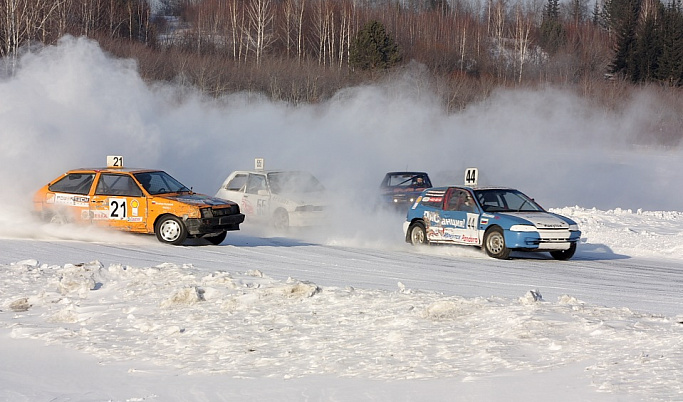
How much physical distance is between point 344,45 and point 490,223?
55613 mm

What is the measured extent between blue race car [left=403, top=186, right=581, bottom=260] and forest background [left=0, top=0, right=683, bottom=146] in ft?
105

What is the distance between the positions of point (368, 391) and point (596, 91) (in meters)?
56.6

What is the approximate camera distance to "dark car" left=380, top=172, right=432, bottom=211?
77.9 ft

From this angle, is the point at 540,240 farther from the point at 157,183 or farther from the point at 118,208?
the point at 118,208

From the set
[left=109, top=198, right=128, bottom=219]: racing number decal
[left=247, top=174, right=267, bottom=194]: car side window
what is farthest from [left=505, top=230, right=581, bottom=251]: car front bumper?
[left=109, top=198, right=128, bottom=219]: racing number decal

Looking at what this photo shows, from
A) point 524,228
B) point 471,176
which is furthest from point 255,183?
point 524,228

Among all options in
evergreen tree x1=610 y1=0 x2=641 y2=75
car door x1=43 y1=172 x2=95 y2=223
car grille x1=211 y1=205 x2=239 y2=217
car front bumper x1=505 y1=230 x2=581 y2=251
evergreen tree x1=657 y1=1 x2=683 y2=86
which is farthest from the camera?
evergreen tree x1=610 y1=0 x2=641 y2=75

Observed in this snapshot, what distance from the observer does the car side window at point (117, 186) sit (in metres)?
16.8

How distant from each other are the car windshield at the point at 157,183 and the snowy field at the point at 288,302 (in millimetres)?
1036

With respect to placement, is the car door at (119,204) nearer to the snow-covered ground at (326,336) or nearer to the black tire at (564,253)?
the snow-covered ground at (326,336)

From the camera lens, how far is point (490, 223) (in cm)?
1614

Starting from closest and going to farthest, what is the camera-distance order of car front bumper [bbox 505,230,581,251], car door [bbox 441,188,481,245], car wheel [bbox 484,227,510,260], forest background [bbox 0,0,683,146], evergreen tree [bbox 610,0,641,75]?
1. car front bumper [bbox 505,230,581,251]
2. car wheel [bbox 484,227,510,260]
3. car door [bbox 441,188,481,245]
4. forest background [bbox 0,0,683,146]
5. evergreen tree [bbox 610,0,641,75]

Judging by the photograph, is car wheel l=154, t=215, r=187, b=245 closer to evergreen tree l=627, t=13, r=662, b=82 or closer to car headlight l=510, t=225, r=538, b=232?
car headlight l=510, t=225, r=538, b=232

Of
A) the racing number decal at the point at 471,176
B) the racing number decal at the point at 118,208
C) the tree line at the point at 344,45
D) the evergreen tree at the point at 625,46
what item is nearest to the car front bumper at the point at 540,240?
the racing number decal at the point at 471,176
